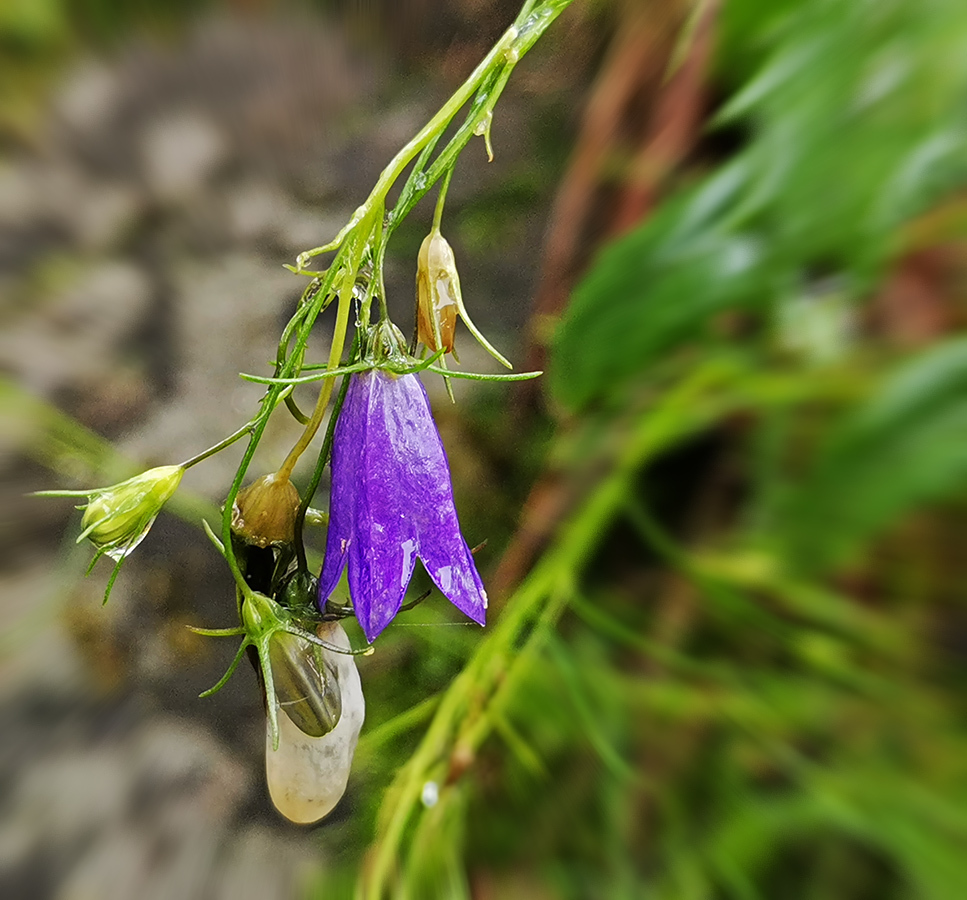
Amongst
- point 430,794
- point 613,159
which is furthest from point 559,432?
point 430,794

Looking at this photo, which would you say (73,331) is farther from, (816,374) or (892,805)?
(892,805)

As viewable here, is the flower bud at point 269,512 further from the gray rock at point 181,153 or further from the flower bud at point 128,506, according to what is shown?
the gray rock at point 181,153

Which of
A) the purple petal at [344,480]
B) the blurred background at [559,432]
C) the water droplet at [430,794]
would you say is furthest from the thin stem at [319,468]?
the water droplet at [430,794]

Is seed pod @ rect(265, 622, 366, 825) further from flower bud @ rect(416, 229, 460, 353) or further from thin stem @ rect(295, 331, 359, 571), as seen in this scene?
flower bud @ rect(416, 229, 460, 353)

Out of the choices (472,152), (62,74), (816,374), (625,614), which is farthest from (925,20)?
(62,74)

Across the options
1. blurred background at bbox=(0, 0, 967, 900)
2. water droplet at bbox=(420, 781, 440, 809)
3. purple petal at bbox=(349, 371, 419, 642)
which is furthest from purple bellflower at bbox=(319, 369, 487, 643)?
water droplet at bbox=(420, 781, 440, 809)

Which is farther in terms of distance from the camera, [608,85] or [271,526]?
[608,85]

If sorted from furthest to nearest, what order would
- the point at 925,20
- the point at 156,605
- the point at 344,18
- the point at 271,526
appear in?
the point at 156,605 → the point at 344,18 → the point at 925,20 → the point at 271,526
